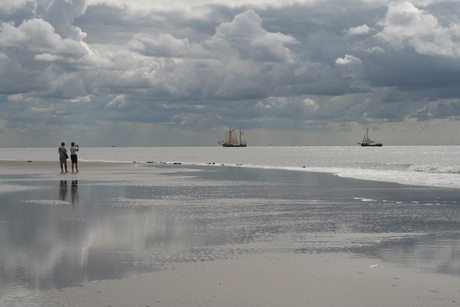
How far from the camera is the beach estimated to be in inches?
A: 307

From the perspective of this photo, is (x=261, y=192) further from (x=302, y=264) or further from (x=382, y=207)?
(x=302, y=264)

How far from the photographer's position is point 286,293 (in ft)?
25.8

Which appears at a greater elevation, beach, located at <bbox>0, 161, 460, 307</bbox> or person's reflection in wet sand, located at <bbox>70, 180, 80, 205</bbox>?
person's reflection in wet sand, located at <bbox>70, 180, 80, 205</bbox>

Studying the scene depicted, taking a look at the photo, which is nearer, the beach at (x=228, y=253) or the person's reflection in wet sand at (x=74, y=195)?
the beach at (x=228, y=253)

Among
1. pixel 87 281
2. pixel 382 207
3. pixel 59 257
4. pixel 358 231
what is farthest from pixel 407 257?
pixel 382 207

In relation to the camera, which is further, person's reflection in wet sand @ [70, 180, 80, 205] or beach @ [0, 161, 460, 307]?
person's reflection in wet sand @ [70, 180, 80, 205]

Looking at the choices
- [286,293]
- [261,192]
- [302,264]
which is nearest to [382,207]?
→ [261,192]

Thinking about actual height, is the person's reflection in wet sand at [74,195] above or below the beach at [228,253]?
above

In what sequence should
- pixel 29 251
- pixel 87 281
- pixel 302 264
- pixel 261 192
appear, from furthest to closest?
1. pixel 261 192
2. pixel 29 251
3. pixel 302 264
4. pixel 87 281

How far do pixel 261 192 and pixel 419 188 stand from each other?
9.31 m

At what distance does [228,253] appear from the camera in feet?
35.8

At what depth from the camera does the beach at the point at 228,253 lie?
7789 millimetres

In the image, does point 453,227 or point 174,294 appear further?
point 453,227

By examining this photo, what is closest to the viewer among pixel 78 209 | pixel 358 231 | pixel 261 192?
pixel 358 231
